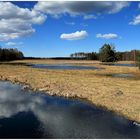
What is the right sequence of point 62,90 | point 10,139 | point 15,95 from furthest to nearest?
point 62,90 → point 15,95 → point 10,139

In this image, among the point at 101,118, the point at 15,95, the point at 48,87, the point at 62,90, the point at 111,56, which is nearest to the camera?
the point at 101,118

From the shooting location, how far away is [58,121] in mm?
24750

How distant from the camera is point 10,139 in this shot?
19438 mm

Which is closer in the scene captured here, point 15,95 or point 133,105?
point 133,105

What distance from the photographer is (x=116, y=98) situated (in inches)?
1388

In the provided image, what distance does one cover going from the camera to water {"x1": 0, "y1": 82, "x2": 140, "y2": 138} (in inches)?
844

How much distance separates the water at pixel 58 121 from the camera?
844 inches

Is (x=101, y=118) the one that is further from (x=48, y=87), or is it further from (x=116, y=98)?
(x=48, y=87)

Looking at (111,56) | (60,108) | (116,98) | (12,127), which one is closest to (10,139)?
(12,127)

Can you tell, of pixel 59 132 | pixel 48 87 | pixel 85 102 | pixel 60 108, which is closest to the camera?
pixel 59 132

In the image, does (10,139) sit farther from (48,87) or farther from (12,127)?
(48,87)

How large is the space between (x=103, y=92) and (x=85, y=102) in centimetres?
573

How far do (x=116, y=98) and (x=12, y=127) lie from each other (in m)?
15.4

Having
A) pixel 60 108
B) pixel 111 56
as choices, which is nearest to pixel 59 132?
pixel 60 108
